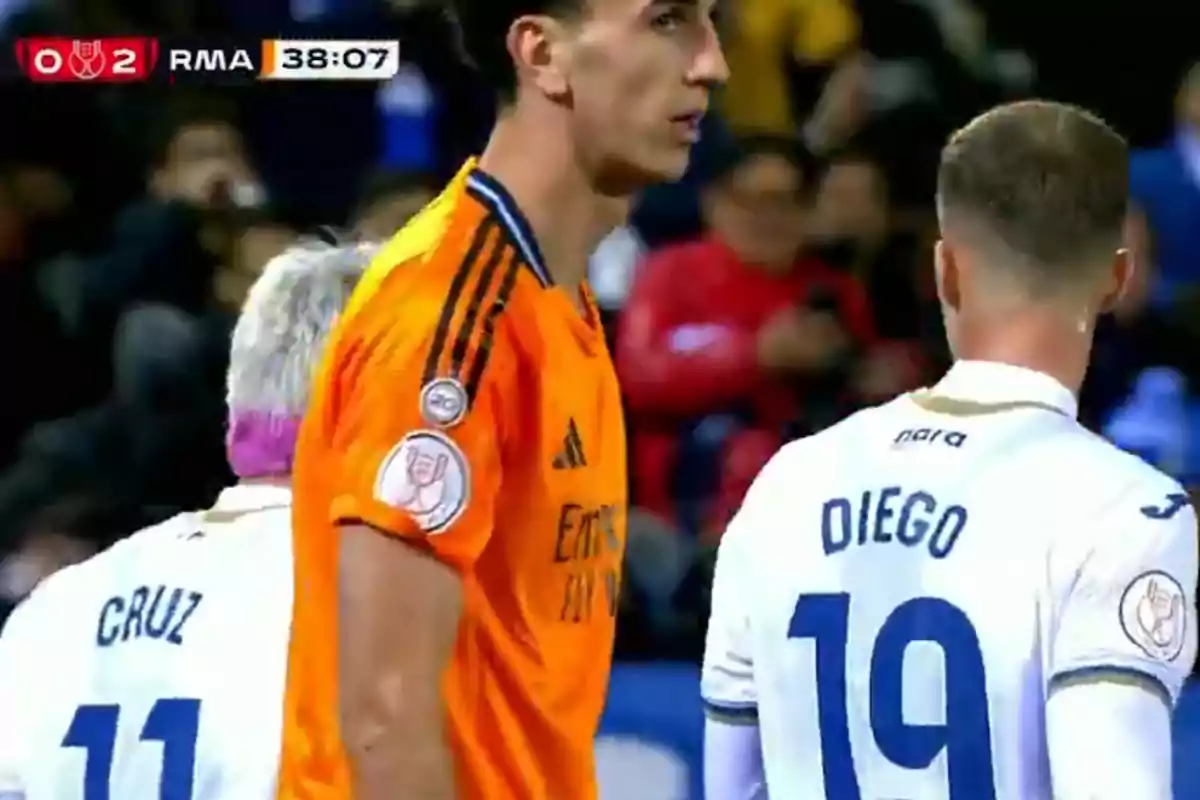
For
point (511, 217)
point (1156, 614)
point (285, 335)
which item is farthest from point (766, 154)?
point (511, 217)

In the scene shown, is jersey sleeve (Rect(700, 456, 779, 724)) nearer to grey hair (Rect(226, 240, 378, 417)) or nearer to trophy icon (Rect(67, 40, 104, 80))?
grey hair (Rect(226, 240, 378, 417))

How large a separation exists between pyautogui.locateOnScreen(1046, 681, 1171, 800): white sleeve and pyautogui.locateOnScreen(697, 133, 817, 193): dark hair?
3.42 metres

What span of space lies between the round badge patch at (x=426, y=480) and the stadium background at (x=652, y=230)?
8.59 ft

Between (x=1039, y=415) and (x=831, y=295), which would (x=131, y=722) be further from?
(x=831, y=295)

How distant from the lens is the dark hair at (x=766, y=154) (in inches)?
224

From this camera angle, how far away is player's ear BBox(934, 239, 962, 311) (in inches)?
101

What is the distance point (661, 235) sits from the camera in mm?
6098

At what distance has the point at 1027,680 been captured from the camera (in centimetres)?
239

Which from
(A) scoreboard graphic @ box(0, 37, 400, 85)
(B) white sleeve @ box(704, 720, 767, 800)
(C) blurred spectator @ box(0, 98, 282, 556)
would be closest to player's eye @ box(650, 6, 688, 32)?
(B) white sleeve @ box(704, 720, 767, 800)

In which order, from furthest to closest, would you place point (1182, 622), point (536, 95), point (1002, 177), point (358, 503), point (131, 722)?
point (131, 722) < point (1002, 177) < point (1182, 622) < point (536, 95) < point (358, 503)

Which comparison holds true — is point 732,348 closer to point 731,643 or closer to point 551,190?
point 731,643

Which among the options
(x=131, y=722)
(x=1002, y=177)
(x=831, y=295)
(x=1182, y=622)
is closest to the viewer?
(x=1182, y=622)

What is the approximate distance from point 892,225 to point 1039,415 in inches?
133

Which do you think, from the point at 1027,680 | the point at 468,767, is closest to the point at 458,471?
the point at 468,767
